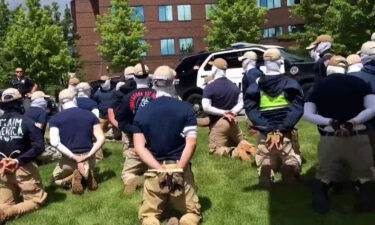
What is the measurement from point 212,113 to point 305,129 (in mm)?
3150

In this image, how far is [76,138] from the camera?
8.09m

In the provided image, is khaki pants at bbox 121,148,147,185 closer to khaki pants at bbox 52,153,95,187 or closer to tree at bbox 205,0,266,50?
Answer: khaki pants at bbox 52,153,95,187

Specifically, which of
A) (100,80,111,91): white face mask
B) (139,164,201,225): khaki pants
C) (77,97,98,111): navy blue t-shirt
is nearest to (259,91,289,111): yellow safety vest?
(139,164,201,225): khaki pants

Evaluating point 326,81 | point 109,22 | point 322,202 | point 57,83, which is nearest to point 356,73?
point 326,81

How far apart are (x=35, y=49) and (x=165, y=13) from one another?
2370cm

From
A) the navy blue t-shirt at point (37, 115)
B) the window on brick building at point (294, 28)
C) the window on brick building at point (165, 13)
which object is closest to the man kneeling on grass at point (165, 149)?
the navy blue t-shirt at point (37, 115)

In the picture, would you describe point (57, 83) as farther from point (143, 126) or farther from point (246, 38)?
point (143, 126)

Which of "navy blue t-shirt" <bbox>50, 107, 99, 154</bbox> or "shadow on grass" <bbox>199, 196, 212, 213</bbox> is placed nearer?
"shadow on grass" <bbox>199, 196, 212, 213</bbox>

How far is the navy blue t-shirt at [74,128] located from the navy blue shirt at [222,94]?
257cm

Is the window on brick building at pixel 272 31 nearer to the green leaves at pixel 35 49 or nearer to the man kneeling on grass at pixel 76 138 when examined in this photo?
the green leaves at pixel 35 49

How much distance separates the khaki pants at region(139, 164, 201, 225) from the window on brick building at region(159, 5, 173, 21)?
161 ft

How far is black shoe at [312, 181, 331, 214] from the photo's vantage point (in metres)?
6.23

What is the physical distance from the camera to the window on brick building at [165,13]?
53.9 m

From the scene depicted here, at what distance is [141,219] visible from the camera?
6.07 meters
